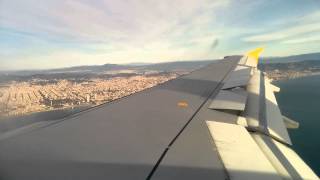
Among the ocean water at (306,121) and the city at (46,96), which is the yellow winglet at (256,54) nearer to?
the city at (46,96)

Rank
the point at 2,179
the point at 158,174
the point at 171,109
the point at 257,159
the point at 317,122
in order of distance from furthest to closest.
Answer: the point at 317,122
the point at 171,109
the point at 257,159
the point at 158,174
the point at 2,179

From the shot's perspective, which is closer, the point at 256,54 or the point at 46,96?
the point at 256,54

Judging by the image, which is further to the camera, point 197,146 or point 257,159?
point 197,146

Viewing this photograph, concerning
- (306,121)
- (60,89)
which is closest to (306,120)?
(306,121)

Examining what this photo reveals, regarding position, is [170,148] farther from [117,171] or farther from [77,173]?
[77,173]

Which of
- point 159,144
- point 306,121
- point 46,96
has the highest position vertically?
point 159,144

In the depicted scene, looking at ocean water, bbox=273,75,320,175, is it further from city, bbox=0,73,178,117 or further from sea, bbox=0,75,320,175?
city, bbox=0,73,178,117

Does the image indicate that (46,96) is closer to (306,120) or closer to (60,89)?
(60,89)

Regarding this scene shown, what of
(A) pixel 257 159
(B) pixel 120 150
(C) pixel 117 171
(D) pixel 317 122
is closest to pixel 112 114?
(B) pixel 120 150
